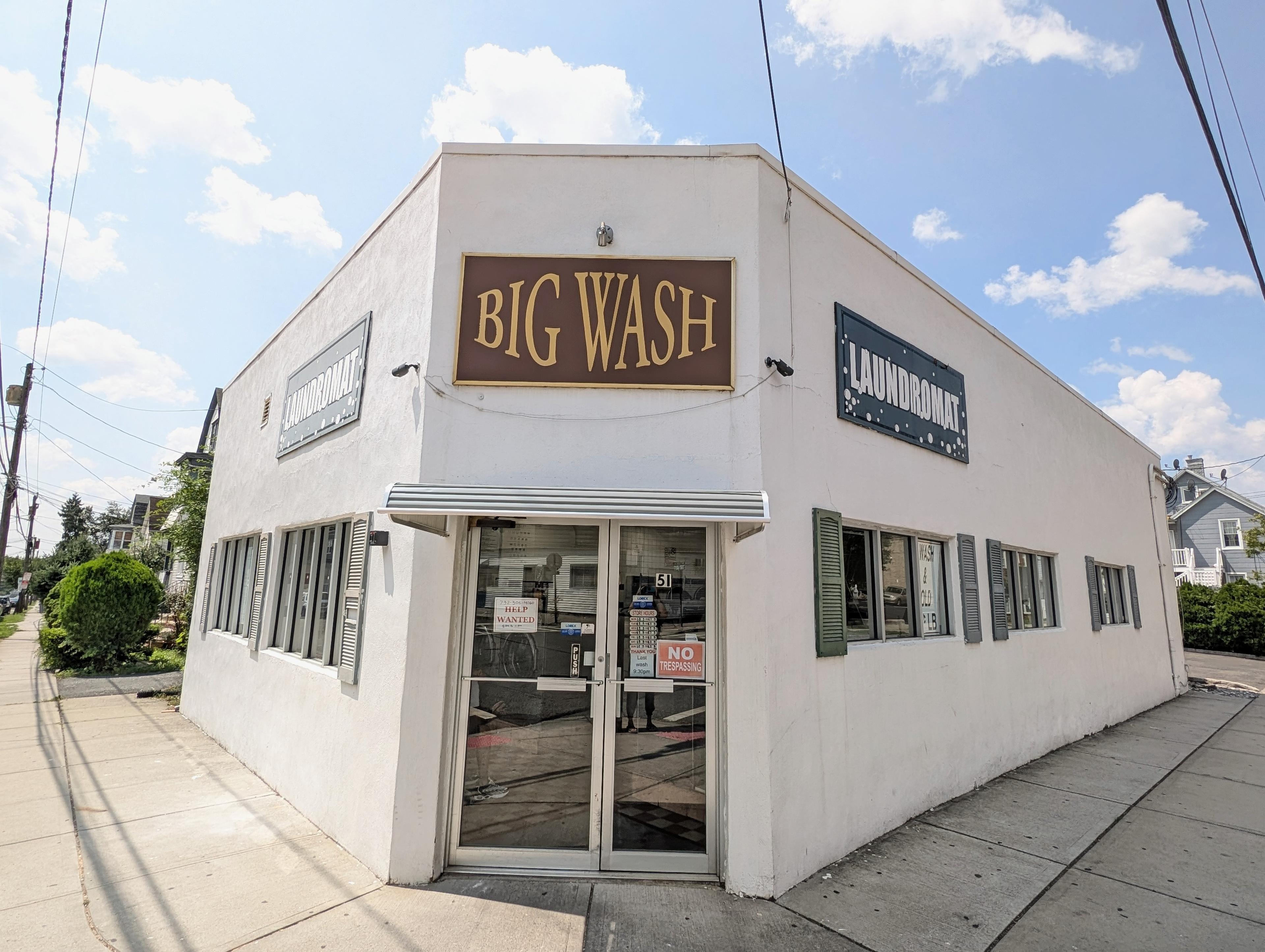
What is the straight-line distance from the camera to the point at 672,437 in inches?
184

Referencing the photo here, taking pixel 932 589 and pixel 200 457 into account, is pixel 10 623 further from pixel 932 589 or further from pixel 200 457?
pixel 932 589

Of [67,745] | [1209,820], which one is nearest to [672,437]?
[1209,820]

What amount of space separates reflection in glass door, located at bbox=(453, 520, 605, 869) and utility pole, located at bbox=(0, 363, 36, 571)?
19.0 m

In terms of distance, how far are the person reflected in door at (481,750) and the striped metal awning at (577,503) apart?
1.45 metres

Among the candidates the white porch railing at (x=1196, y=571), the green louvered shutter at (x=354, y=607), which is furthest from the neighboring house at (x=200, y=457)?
the white porch railing at (x=1196, y=571)

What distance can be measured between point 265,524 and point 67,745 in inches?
138

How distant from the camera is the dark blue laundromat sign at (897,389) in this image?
5.64 metres

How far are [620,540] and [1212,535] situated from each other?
3989cm

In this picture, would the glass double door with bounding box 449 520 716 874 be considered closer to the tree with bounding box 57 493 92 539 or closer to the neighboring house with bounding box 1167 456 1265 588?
the neighboring house with bounding box 1167 456 1265 588

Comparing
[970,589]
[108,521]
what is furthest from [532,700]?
[108,521]

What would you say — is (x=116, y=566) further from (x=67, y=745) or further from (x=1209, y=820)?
(x=1209, y=820)

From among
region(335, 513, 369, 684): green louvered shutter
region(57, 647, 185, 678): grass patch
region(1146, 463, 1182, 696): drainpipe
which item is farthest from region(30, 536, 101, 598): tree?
region(1146, 463, 1182, 696): drainpipe

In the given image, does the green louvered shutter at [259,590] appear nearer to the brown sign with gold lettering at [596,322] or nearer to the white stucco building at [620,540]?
the white stucco building at [620,540]

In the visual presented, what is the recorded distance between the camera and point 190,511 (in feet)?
46.9
